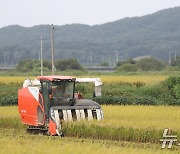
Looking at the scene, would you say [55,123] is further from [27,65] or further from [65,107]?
[27,65]

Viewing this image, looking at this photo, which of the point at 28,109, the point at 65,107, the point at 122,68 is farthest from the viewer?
the point at 122,68

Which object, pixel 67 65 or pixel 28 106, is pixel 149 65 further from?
pixel 28 106

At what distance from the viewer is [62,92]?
18000 millimetres

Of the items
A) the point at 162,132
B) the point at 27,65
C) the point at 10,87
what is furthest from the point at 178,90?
the point at 27,65

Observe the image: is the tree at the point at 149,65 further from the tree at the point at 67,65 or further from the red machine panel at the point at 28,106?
the red machine panel at the point at 28,106

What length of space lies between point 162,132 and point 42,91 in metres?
5.27

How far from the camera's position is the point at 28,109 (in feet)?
60.4

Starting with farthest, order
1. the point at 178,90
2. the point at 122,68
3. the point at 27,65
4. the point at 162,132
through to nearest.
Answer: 1. the point at 27,65
2. the point at 122,68
3. the point at 178,90
4. the point at 162,132

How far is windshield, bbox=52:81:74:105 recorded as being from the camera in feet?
58.3

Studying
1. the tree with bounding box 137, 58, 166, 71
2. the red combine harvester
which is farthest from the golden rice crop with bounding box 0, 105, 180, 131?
the tree with bounding box 137, 58, 166, 71

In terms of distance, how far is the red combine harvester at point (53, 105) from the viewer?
17.3m

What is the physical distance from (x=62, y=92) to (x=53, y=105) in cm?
69

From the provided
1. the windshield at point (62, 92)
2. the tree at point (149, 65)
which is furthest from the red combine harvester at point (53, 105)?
the tree at point (149, 65)

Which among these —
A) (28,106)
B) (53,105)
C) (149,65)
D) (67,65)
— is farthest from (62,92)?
(149,65)
